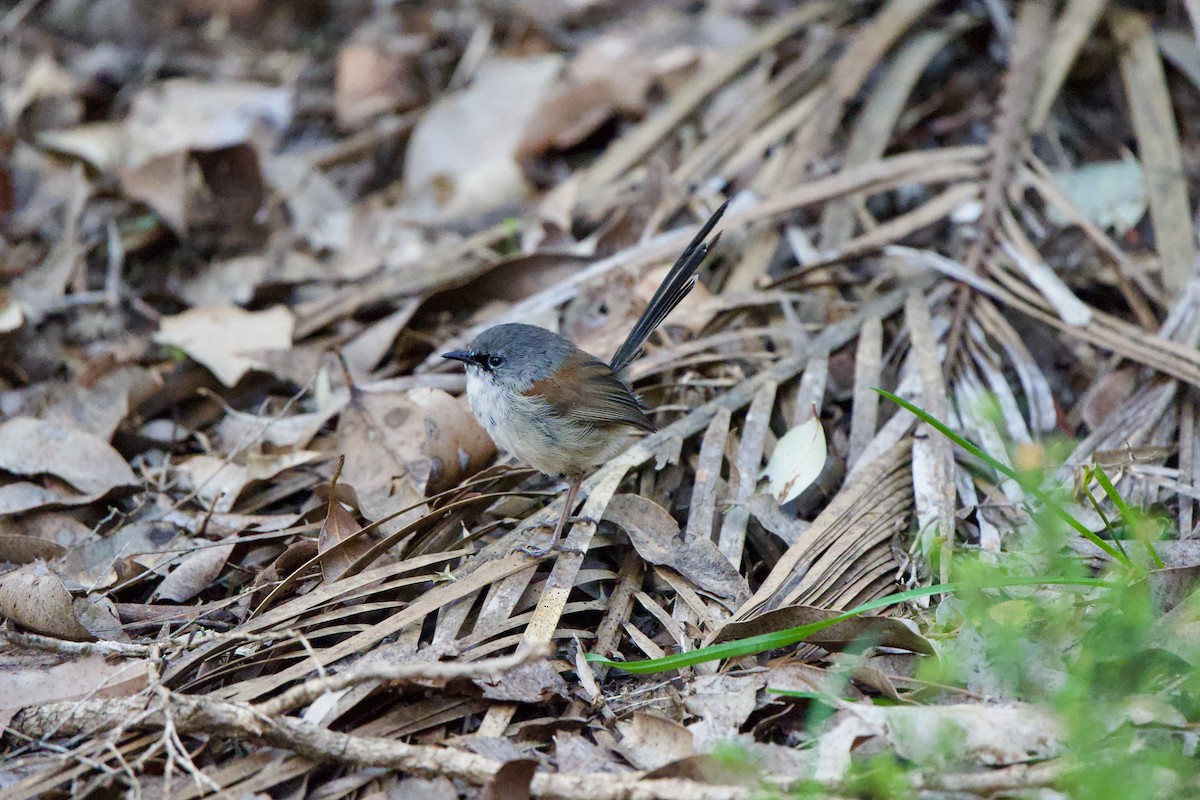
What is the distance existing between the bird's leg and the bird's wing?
0.26 meters

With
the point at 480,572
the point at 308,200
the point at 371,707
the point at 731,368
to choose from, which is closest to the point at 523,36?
the point at 308,200

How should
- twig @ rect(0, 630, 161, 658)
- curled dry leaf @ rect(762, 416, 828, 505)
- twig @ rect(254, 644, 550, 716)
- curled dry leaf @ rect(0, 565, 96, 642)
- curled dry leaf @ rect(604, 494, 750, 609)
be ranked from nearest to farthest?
1. twig @ rect(254, 644, 550, 716)
2. twig @ rect(0, 630, 161, 658)
3. curled dry leaf @ rect(0, 565, 96, 642)
4. curled dry leaf @ rect(604, 494, 750, 609)
5. curled dry leaf @ rect(762, 416, 828, 505)

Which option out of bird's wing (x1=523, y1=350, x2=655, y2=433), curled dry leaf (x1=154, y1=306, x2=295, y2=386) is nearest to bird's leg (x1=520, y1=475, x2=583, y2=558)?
bird's wing (x1=523, y1=350, x2=655, y2=433)

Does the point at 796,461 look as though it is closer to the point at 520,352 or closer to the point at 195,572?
the point at 520,352

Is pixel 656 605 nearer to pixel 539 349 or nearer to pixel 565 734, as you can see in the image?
pixel 565 734

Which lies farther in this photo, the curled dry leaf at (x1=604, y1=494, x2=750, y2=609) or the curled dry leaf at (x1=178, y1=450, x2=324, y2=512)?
the curled dry leaf at (x1=178, y1=450, x2=324, y2=512)

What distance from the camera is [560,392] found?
407 cm

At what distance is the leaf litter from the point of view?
287 centimetres

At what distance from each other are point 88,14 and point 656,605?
667 cm

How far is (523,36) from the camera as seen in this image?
7.05 meters

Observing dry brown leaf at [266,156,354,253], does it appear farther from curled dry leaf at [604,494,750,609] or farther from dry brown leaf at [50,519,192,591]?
curled dry leaf at [604,494,750,609]

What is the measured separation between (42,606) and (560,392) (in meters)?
1.97

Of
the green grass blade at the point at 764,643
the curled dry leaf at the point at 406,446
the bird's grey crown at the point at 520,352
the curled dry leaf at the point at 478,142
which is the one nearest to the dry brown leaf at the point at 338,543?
the curled dry leaf at the point at 406,446

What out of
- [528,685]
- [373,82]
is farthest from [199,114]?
[528,685]
